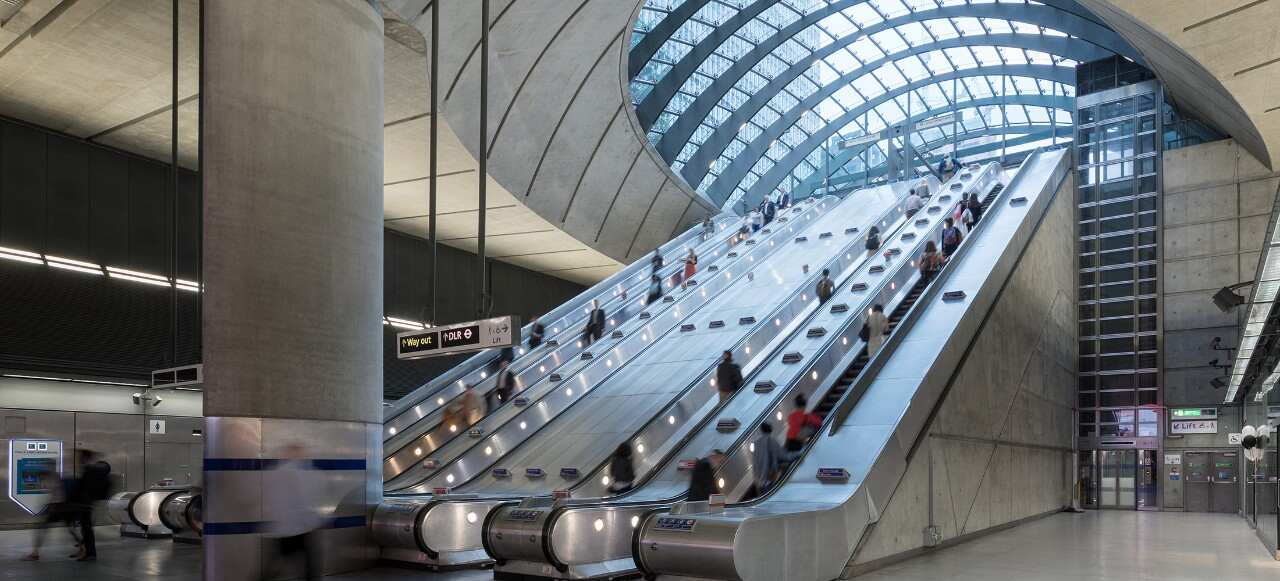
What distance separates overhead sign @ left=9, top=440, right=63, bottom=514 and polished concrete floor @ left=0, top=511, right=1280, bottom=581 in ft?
3.71

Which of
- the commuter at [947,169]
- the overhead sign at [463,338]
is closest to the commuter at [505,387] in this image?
the overhead sign at [463,338]

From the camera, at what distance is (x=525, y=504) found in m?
10.4

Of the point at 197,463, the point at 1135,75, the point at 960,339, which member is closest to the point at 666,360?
the point at 960,339

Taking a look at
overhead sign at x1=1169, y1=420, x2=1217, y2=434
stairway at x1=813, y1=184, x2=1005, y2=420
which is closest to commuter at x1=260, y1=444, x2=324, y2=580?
stairway at x1=813, y1=184, x2=1005, y2=420

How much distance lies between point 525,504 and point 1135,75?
1054 inches

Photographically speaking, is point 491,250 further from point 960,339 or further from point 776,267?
point 960,339

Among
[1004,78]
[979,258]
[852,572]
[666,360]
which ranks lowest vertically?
[852,572]

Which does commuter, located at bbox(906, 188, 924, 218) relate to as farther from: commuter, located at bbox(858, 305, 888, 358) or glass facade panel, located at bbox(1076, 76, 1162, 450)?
commuter, located at bbox(858, 305, 888, 358)

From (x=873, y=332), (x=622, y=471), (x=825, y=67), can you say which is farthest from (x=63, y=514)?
(x=825, y=67)

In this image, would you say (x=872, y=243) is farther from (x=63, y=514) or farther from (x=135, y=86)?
(x=63, y=514)

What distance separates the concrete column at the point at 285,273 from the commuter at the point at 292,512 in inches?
1.1

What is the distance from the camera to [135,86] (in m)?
15.8

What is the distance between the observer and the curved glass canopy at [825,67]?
3691 centimetres

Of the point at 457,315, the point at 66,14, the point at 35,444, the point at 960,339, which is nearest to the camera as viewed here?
the point at 66,14
